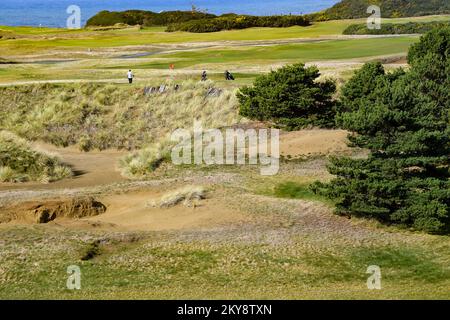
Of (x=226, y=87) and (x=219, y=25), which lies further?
(x=219, y=25)

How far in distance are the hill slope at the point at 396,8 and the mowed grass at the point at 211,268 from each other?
4359 inches

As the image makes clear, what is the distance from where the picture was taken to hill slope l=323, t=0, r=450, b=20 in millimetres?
128625

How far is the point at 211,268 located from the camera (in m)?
18.2

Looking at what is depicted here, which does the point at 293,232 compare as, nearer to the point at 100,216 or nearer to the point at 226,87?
the point at 100,216

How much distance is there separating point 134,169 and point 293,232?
1257cm

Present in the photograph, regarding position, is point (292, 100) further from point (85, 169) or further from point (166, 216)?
point (166, 216)

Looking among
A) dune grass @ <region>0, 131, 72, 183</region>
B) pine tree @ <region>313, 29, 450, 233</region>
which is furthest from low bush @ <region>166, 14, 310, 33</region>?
pine tree @ <region>313, 29, 450, 233</region>

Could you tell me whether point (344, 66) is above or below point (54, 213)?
above

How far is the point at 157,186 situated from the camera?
2720 centimetres

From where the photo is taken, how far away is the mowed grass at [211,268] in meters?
16.3

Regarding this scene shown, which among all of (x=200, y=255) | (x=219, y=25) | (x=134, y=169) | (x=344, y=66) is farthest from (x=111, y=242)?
(x=219, y=25)

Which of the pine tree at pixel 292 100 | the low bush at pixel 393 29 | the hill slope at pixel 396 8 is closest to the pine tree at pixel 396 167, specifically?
the pine tree at pixel 292 100

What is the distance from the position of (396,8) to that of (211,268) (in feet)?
405

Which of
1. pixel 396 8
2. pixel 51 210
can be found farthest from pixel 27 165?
pixel 396 8
